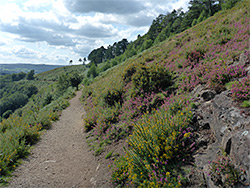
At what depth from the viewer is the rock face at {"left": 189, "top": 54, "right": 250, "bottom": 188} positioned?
125 inches

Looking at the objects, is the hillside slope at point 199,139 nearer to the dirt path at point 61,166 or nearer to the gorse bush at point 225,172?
the gorse bush at point 225,172

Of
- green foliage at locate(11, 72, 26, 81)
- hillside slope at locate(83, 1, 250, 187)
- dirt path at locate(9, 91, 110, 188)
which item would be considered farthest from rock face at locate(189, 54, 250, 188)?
green foliage at locate(11, 72, 26, 81)

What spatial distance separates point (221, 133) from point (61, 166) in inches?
256

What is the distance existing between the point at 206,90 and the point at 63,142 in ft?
27.6

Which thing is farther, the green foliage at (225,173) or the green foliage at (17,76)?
the green foliage at (17,76)

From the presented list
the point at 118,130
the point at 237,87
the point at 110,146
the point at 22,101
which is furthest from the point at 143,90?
the point at 22,101

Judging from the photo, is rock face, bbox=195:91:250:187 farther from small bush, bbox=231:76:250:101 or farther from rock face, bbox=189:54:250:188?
small bush, bbox=231:76:250:101

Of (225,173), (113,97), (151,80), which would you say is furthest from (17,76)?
(225,173)

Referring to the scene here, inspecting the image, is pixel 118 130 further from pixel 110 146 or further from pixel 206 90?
pixel 206 90

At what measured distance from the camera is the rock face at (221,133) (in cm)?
318

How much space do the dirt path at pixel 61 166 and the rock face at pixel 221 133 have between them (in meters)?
3.38

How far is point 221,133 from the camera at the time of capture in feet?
13.7

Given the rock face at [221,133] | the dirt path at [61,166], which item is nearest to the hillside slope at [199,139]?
the rock face at [221,133]

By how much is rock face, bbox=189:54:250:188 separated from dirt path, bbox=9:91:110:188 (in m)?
3.38
